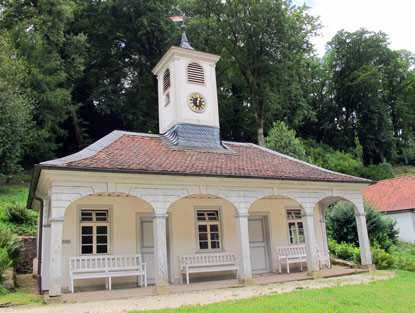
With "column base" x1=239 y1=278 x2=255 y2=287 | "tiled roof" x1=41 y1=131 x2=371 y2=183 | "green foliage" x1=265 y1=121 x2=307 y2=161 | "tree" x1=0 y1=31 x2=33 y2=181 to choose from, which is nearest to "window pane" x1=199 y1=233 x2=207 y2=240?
"column base" x1=239 y1=278 x2=255 y2=287

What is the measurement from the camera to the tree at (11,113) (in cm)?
2345

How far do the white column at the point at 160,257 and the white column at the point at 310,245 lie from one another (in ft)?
16.3

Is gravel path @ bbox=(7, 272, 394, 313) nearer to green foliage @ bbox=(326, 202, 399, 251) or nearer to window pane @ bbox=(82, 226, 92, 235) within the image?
window pane @ bbox=(82, 226, 92, 235)

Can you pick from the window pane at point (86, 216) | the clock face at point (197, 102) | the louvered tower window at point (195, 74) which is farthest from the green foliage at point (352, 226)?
the window pane at point (86, 216)

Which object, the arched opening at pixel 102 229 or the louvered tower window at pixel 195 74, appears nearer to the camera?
the arched opening at pixel 102 229

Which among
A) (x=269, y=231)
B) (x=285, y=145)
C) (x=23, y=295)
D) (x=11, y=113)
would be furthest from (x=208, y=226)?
(x=11, y=113)

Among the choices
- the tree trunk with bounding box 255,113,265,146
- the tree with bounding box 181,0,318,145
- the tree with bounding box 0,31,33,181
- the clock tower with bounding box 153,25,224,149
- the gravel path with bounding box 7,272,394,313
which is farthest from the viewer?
the tree with bounding box 181,0,318,145

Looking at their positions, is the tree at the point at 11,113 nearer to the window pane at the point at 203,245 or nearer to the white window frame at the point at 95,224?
the white window frame at the point at 95,224

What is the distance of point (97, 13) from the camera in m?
34.3

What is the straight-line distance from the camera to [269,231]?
1497 centimetres

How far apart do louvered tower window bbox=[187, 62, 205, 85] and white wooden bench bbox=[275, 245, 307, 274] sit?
756cm

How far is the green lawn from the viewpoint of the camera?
810 cm

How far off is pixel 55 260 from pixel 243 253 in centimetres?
529

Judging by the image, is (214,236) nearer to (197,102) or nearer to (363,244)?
(363,244)
